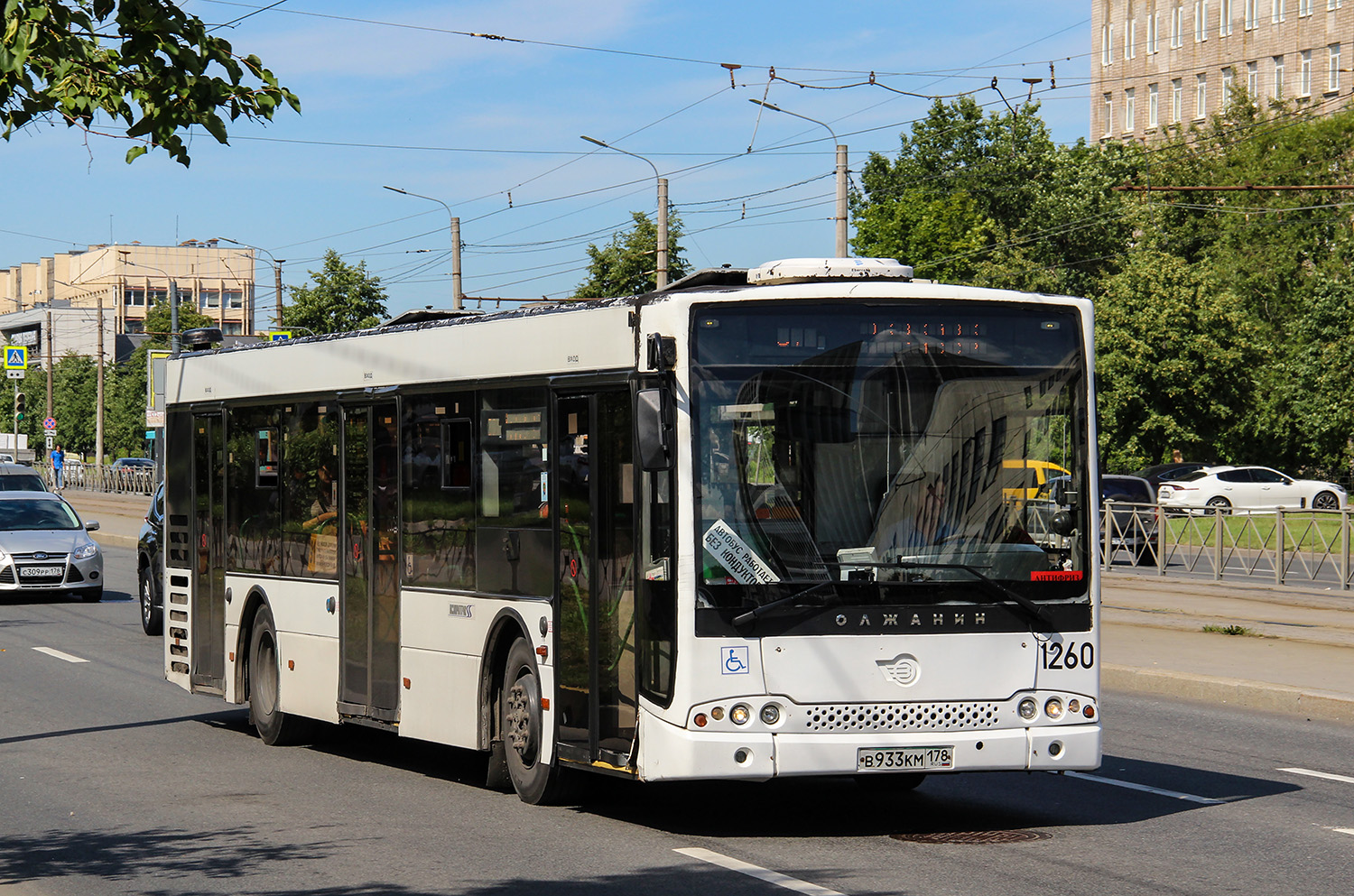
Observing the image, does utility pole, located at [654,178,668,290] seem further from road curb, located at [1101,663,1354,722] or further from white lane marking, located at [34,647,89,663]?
road curb, located at [1101,663,1354,722]

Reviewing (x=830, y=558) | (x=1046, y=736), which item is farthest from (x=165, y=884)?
(x=1046, y=736)

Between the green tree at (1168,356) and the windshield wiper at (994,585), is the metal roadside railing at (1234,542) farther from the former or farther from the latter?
the green tree at (1168,356)

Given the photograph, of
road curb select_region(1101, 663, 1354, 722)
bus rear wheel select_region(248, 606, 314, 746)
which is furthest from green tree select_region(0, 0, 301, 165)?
road curb select_region(1101, 663, 1354, 722)

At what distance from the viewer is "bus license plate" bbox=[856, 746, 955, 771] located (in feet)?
27.3

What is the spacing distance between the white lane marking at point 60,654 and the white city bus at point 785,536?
9.19 m

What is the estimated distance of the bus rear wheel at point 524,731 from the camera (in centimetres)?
938

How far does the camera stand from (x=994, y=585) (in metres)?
8.58

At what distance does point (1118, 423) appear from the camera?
56.7 m

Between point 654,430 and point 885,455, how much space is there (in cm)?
113

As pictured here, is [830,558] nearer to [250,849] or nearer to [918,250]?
[250,849]

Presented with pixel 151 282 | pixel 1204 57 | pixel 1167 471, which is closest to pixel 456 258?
pixel 1167 471

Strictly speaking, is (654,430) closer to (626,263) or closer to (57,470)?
(626,263)

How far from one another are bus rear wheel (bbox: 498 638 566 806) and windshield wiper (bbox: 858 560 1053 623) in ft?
6.99

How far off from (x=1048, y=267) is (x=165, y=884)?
62.3 metres
